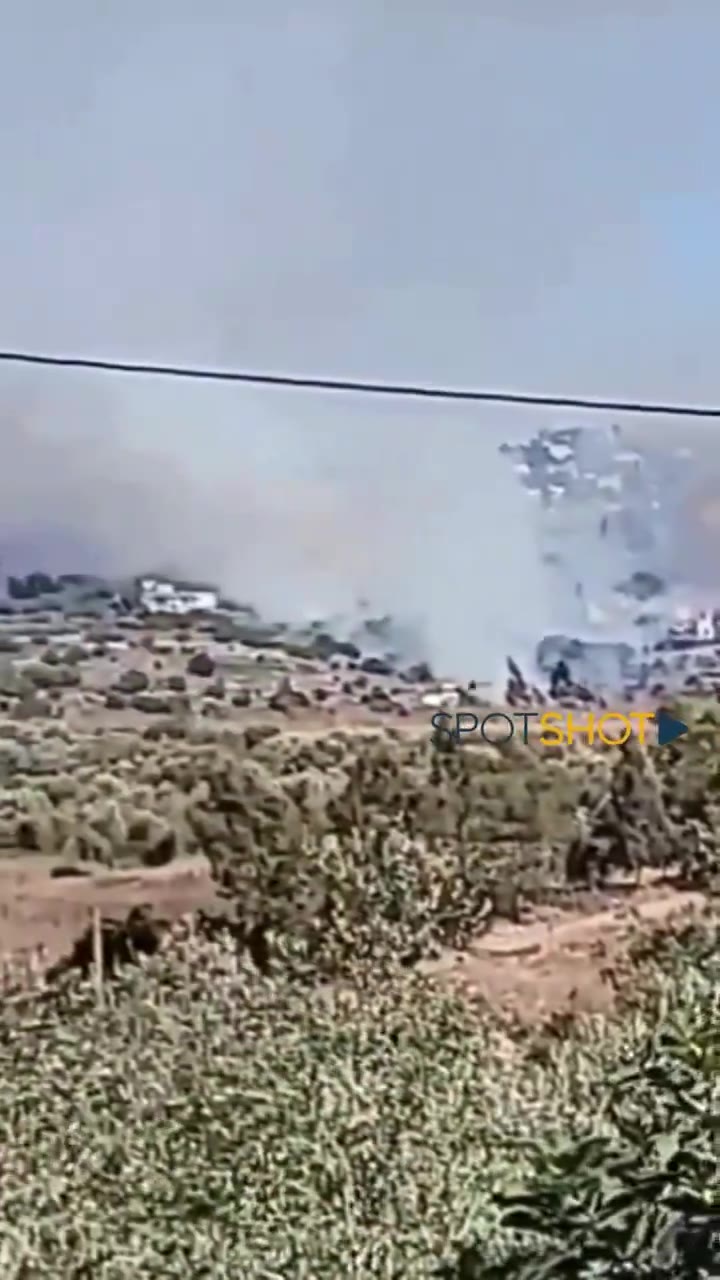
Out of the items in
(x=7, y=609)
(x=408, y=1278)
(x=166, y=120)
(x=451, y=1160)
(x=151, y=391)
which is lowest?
(x=408, y=1278)

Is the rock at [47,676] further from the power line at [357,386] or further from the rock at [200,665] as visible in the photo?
the power line at [357,386]

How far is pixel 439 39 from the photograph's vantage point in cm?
121

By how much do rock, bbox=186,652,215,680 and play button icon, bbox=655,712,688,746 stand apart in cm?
44

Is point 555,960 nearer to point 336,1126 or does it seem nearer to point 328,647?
point 336,1126

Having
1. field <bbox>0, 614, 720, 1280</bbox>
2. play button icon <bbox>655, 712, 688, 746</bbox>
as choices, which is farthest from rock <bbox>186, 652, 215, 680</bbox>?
play button icon <bbox>655, 712, 688, 746</bbox>

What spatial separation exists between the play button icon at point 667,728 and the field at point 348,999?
15mm

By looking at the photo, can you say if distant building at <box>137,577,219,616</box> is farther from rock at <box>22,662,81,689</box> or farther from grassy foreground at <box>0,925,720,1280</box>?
grassy foreground at <box>0,925,720,1280</box>

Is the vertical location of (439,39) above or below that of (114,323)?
above

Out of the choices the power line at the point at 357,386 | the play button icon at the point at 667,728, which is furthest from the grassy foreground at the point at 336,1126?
the power line at the point at 357,386

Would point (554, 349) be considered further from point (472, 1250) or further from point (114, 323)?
point (472, 1250)

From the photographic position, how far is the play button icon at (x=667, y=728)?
50.4 inches

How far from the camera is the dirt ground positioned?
1104mm

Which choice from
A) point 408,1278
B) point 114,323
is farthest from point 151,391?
Answer: point 408,1278

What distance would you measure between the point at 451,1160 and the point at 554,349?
0.75 metres
